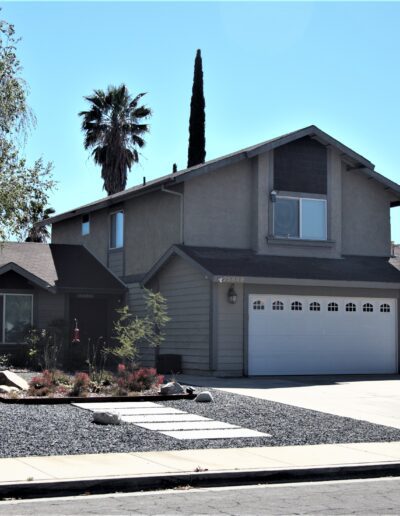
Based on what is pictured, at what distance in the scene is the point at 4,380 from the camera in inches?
693

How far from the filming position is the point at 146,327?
82.4 ft

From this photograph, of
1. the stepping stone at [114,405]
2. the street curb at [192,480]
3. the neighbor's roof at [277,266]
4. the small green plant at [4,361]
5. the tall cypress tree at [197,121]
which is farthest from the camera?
the tall cypress tree at [197,121]

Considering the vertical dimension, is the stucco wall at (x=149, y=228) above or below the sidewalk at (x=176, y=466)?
above

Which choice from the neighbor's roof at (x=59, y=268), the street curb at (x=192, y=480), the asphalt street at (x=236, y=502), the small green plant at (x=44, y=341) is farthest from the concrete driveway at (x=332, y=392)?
the neighbor's roof at (x=59, y=268)

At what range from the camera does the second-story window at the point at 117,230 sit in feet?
97.5

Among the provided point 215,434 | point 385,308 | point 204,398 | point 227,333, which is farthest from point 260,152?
point 215,434

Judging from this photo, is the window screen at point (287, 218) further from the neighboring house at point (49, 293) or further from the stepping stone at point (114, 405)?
the stepping stone at point (114, 405)

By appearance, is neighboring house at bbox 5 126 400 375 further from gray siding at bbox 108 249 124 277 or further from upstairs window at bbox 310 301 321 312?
gray siding at bbox 108 249 124 277

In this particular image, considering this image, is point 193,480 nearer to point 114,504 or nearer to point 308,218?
point 114,504

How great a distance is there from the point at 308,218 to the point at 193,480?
17.6 metres

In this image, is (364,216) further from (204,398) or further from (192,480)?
(192,480)

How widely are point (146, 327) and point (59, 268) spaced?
5321 mm

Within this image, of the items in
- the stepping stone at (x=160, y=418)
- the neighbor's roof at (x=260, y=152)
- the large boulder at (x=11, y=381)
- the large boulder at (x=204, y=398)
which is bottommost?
the stepping stone at (x=160, y=418)

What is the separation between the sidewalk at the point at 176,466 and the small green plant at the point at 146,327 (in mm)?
8961
